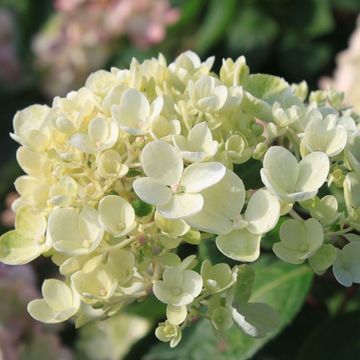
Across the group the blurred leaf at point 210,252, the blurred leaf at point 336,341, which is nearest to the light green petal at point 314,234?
the blurred leaf at point 210,252

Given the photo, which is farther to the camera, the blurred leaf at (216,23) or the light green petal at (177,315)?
the blurred leaf at (216,23)

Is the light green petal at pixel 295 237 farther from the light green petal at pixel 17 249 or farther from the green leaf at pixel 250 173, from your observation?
the light green petal at pixel 17 249

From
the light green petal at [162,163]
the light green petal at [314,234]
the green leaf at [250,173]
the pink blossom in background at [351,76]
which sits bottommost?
the pink blossom in background at [351,76]

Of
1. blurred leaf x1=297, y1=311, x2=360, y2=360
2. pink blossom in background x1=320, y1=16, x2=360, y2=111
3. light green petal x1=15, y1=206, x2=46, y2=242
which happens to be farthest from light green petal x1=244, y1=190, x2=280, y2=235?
pink blossom in background x1=320, y1=16, x2=360, y2=111

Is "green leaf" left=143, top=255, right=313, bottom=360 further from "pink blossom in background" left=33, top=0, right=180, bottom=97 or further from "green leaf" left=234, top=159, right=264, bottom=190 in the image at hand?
"pink blossom in background" left=33, top=0, right=180, bottom=97

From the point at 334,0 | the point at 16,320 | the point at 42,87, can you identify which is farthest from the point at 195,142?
the point at 42,87

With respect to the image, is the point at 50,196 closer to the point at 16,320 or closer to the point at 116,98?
the point at 116,98
